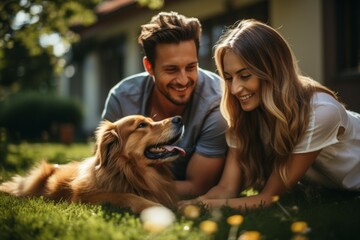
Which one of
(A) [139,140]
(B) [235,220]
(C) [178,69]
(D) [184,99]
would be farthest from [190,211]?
(C) [178,69]

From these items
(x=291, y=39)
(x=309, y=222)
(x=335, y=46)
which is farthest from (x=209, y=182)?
(x=291, y=39)

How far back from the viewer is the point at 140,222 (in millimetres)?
3029

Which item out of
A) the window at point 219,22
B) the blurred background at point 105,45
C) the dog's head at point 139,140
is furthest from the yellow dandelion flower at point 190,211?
the window at point 219,22

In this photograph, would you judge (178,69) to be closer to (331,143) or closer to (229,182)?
(229,182)

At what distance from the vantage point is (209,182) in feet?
14.5

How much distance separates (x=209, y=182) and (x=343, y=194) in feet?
3.80

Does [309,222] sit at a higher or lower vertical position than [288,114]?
lower

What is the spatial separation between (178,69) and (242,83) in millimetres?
936

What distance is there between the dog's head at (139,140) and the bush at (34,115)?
11968 millimetres

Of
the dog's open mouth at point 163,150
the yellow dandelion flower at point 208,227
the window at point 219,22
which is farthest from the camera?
the window at point 219,22

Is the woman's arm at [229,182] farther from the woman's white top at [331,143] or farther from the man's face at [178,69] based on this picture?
the man's face at [178,69]

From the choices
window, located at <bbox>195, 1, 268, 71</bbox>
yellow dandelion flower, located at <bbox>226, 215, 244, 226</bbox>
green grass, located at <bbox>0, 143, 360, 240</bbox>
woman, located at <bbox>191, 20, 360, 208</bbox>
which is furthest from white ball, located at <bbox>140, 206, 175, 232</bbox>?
window, located at <bbox>195, 1, 268, 71</bbox>

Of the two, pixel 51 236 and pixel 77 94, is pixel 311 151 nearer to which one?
pixel 51 236

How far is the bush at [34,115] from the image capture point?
1587cm
